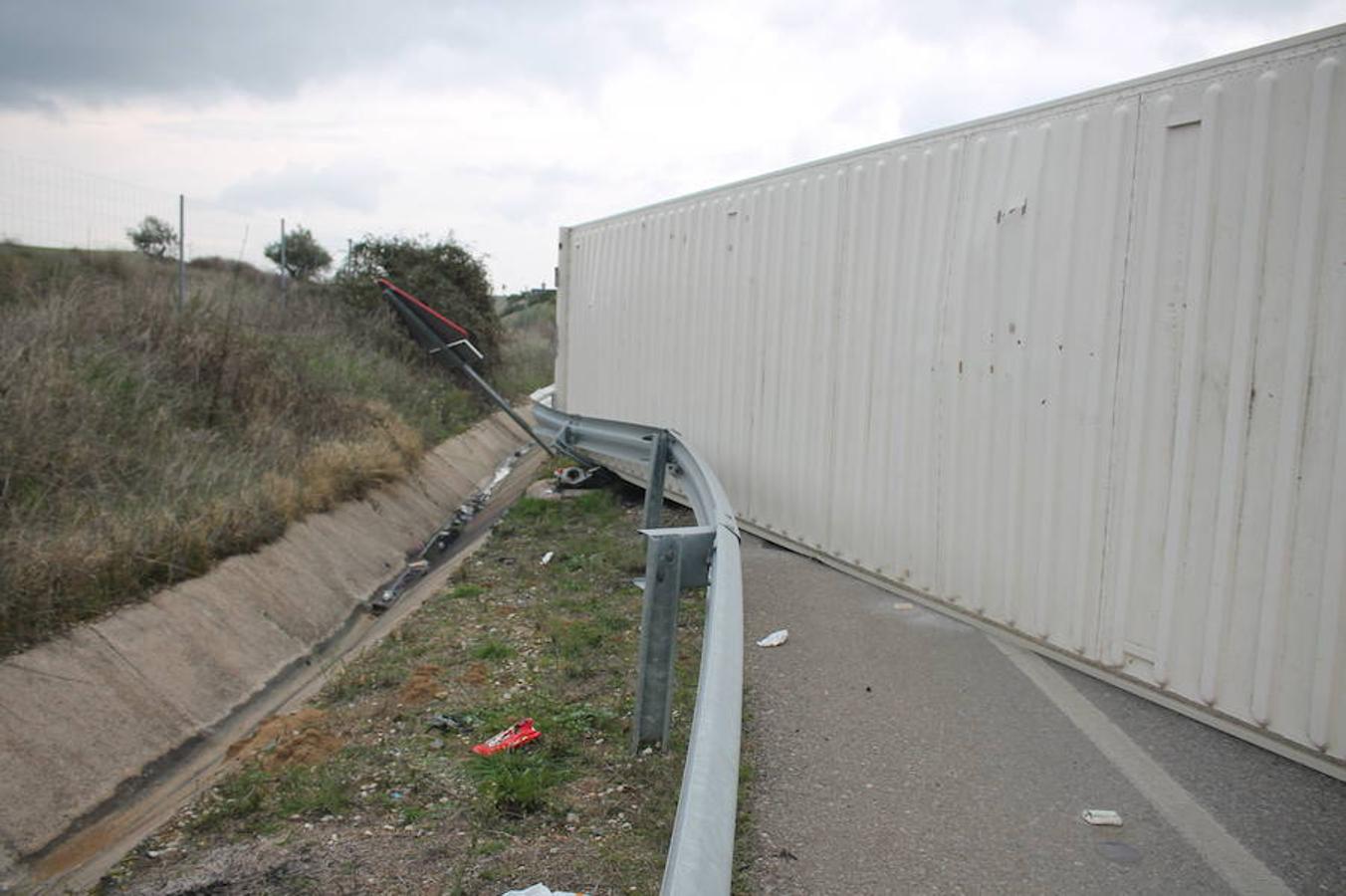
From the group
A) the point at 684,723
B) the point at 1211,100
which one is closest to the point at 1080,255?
the point at 1211,100

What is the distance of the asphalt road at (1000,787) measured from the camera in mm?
3537

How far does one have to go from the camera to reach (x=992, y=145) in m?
5.42

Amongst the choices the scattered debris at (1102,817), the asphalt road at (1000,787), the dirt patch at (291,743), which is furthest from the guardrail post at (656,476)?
the scattered debris at (1102,817)

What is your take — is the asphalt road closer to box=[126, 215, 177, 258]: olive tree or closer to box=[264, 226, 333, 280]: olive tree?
box=[126, 215, 177, 258]: olive tree

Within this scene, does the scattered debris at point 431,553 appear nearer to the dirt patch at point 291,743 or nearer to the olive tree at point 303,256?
the dirt patch at point 291,743

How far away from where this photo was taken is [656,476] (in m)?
8.12

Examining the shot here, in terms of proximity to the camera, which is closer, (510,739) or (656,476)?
(510,739)

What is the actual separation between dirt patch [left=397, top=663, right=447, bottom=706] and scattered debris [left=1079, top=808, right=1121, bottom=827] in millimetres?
3776

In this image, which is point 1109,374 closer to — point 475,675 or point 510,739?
point 510,739

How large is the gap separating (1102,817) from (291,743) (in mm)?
4090

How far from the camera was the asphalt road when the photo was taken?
11.6 feet

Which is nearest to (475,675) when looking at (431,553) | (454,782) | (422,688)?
(422,688)

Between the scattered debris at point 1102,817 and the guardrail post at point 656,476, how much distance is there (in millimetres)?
4573

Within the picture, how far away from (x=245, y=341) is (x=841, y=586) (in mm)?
8634
